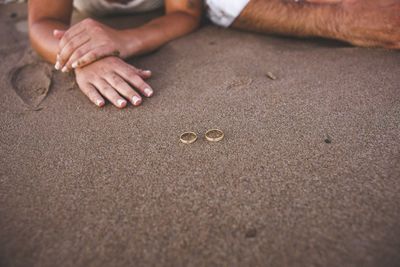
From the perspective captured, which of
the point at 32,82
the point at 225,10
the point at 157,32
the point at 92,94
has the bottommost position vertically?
the point at 32,82

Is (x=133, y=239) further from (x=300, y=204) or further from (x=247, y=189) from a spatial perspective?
(x=300, y=204)

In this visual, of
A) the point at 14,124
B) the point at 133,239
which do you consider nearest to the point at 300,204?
the point at 133,239

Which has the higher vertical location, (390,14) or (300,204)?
(390,14)

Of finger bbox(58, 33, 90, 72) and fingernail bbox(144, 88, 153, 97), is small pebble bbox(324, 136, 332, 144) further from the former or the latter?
finger bbox(58, 33, 90, 72)

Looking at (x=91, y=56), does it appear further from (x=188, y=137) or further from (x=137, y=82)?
(x=188, y=137)

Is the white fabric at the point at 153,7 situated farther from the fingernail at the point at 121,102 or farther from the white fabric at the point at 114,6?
the fingernail at the point at 121,102

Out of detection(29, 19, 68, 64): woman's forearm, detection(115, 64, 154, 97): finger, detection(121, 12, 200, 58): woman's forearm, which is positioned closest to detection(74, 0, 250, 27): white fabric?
detection(121, 12, 200, 58): woman's forearm

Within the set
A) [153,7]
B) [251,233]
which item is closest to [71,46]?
[153,7]
